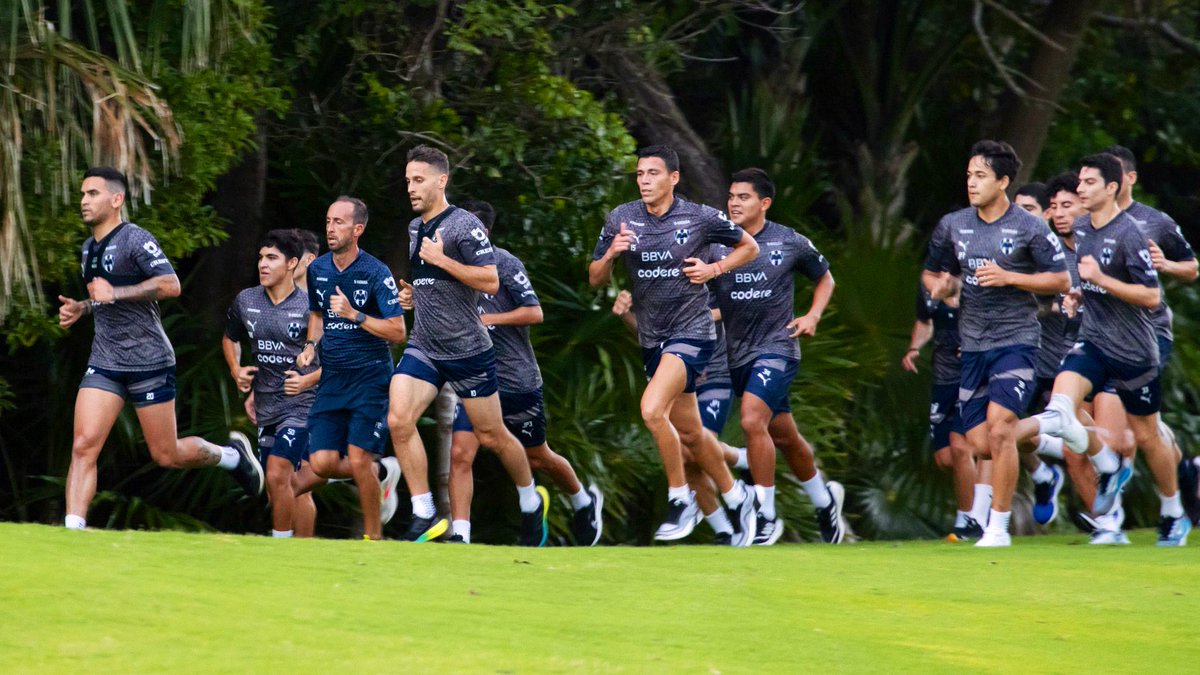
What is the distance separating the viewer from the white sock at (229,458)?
11195 mm

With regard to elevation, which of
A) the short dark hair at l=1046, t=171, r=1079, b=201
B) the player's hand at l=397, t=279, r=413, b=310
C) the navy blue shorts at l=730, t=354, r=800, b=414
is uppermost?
the short dark hair at l=1046, t=171, r=1079, b=201

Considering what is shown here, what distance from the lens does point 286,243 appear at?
36.7 ft

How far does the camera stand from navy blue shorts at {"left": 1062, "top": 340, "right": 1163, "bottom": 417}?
1062cm

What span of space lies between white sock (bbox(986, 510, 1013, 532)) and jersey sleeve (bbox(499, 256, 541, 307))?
292 cm

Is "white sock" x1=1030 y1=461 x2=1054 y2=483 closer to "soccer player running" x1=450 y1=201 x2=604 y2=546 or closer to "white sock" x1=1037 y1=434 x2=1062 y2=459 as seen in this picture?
"white sock" x1=1037 y1=434 x2=1062 y2=459

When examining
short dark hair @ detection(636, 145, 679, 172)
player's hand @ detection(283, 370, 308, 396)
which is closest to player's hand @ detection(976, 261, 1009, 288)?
short dark hair @ detection(636, 145, 679, 172)

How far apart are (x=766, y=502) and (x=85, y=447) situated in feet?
13.6

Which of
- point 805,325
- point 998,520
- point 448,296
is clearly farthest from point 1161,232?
point 448,296

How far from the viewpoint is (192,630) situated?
20.1 feet

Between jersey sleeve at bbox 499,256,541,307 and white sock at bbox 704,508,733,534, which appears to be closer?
jersey sleeve at bbox 499,256,541,307

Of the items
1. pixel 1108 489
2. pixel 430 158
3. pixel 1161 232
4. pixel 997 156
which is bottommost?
pixel 1108 489

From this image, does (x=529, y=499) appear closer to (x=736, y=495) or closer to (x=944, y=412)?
(x=736, y=495)

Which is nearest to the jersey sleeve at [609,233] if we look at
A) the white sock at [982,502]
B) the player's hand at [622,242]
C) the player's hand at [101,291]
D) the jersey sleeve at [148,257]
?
the player's hand at [622,242]

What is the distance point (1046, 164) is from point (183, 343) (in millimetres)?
9127
